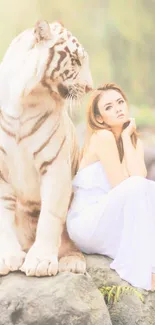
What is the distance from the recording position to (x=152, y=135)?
355 cm

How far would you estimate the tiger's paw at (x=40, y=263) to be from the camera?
95.8 inches

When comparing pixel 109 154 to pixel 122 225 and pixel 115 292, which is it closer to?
pixel 122 225

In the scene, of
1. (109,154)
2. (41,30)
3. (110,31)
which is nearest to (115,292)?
(109,154)

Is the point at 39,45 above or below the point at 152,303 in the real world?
above

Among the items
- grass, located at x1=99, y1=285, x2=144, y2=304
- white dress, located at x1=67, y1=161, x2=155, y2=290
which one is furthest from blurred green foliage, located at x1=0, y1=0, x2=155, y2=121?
grass, located at x1=99, y1=285, x2=144, y2=304

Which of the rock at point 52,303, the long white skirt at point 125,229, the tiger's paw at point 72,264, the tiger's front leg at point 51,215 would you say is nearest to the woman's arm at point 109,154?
the long white skirt at point 125,229

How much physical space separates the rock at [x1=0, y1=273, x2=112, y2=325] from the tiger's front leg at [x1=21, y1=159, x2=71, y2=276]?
9 cm

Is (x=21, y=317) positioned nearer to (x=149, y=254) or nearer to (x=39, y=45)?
(x=149, y=254)

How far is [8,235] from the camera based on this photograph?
260 centimetres

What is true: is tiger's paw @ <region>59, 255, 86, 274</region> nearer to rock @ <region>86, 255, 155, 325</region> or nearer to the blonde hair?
rock @ <region>86, 255, 155, 325</region>

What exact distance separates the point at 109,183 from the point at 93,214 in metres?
0.21


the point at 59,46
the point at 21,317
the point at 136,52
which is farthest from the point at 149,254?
the point at 136,52

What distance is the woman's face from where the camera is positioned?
2930 mm

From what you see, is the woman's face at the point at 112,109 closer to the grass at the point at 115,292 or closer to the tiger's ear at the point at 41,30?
the tiger's ear at the point at 41,30
